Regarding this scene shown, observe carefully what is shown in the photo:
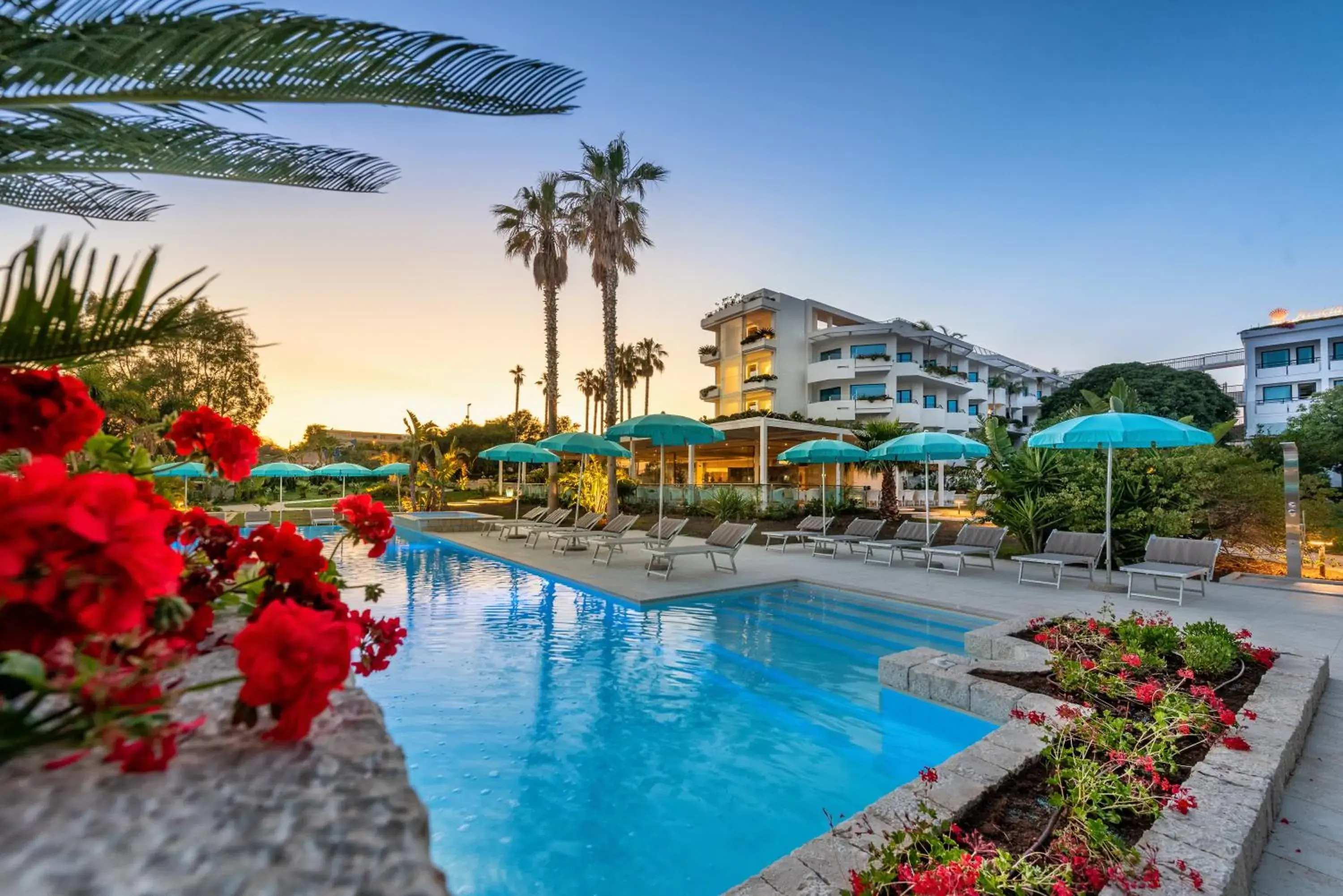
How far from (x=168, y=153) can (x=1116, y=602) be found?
39.5 ft

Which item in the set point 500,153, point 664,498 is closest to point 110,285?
point 500,153

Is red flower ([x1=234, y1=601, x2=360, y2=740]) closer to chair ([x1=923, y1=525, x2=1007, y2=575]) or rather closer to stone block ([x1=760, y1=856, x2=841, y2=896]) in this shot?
stone block ([x1=760, y1=856, x2=841, y2=896])

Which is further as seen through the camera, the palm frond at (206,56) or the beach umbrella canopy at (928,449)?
the beach umbrella canopy at (928,449)

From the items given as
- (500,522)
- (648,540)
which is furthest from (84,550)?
(500,522)

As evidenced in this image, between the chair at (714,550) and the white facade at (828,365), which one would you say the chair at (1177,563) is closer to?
the chair at (714,550)

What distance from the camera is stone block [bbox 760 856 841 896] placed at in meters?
2.57

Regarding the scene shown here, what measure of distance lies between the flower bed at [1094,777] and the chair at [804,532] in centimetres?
907

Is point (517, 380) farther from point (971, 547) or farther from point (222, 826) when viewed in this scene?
point (222, 826)

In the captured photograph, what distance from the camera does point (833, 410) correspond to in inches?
1533

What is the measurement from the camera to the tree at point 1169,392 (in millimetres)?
41062

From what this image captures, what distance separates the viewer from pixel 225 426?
2.08m

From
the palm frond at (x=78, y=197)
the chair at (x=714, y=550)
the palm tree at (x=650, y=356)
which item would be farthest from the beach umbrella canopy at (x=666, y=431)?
the palm tree at (x=650, y=356)

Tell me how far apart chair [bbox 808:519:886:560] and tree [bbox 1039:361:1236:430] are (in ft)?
108

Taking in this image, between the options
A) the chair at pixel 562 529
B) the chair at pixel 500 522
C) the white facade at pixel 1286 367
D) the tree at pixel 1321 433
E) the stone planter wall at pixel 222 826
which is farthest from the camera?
the white facade at pixel 1286 367
